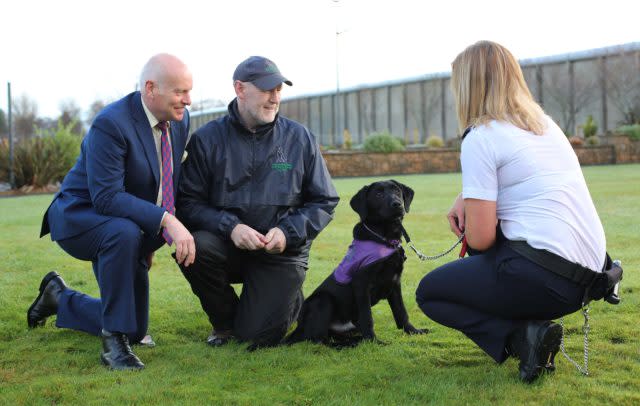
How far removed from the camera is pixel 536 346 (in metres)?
3.33

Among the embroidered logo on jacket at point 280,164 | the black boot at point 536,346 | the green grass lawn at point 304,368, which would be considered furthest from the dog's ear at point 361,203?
the black boot at point 536,346

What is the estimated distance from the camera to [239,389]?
3.49m

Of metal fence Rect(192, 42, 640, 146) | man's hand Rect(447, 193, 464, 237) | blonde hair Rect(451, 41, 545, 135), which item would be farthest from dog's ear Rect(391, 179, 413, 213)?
metal fence Rect(192, 42, 640, 146)

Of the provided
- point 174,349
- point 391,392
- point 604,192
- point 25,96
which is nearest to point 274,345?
point 174,349

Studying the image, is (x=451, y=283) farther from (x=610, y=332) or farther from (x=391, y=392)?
(x=610, y=332)

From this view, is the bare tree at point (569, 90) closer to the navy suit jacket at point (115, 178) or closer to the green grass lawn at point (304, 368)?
the green grass lawn at point (304, 368)

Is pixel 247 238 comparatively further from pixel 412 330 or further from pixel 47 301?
pixel 47 301

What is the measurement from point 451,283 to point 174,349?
1.70 metres

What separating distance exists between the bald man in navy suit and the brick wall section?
2309cm

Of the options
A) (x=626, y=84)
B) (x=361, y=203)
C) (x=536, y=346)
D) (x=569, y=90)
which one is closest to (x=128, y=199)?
(x=361, y=203)

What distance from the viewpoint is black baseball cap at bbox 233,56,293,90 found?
444 cm

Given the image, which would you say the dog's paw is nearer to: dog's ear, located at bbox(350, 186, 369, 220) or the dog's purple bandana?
the dog's purple bandana

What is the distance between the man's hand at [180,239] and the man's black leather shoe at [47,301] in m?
1.22

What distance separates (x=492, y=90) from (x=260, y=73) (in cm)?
156
